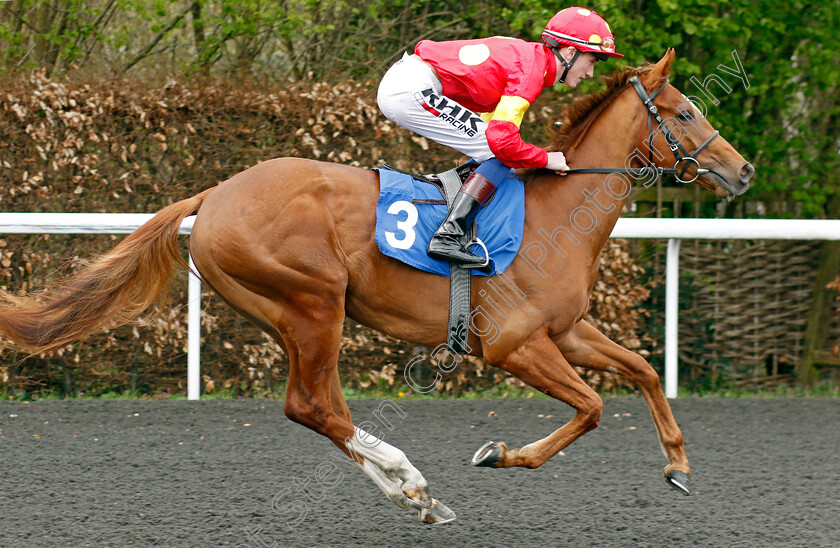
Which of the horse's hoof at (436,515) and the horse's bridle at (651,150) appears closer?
the horse's hoof at (436,515)

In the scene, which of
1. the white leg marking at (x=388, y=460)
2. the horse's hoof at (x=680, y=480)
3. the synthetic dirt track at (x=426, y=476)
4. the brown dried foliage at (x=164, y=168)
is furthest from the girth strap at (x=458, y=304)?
the brown dried foliage at (x=164, y=168)

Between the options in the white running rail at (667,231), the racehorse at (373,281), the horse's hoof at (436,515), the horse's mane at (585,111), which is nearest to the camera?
the horse's hoof at (436,515)

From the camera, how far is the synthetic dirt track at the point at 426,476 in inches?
125

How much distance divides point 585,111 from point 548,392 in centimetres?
117

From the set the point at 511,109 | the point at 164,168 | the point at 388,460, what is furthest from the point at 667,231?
the point at 164,168

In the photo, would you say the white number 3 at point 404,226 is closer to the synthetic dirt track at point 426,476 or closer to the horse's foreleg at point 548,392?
the horse's foreleg at point 548,392

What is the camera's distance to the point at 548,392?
10.8 feet

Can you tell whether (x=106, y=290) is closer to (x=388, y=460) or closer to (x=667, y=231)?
(x=388, y=460)

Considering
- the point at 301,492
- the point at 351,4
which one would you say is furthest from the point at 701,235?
the point at 351,4

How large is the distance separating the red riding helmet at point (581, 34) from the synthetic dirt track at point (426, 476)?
1.82 metres

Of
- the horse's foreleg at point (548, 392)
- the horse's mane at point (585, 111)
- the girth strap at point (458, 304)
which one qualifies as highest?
the horse's mane at point (585, 111)

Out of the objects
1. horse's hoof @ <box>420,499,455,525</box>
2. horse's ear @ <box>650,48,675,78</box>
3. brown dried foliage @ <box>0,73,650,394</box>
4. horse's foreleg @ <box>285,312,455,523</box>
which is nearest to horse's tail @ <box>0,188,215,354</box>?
horse's foreleg @ <box>285,312,455,523</box>

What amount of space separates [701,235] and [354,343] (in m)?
2.29

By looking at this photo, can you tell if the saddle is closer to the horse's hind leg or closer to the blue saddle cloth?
the blue saddle cloth
